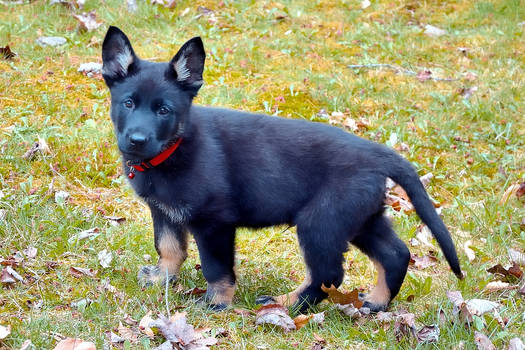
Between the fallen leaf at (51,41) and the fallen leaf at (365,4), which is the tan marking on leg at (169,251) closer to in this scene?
the fallen leaf at (51,41)

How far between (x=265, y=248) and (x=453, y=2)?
6.21 metres

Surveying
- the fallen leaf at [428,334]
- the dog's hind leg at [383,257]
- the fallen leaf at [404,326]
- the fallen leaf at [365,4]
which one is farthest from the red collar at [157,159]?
the fallen leaf at [365,4]

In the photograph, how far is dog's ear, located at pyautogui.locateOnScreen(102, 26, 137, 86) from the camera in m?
3.85

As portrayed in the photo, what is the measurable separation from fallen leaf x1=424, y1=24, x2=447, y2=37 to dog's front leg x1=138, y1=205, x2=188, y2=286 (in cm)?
555

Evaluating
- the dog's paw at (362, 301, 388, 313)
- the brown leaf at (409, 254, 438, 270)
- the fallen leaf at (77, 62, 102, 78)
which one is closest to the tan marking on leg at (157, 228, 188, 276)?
the dog's paw at (362, 301, 388, 313)

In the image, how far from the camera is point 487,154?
6.22m

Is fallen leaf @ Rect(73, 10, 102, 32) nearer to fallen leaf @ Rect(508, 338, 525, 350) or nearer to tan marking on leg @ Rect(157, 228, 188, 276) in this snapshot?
tan marking on leg @ Rect(157, 228, 188, 276)

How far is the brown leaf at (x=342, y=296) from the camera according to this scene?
392 centimetres

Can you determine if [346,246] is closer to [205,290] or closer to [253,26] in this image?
[205,290]

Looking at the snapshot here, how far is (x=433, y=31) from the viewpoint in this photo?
8656mm

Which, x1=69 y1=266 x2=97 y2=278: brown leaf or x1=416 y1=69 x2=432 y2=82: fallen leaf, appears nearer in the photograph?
x1=69 y1=266 x2=97 y2=278: brown leaf

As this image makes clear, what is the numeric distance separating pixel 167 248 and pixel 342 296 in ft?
3.95

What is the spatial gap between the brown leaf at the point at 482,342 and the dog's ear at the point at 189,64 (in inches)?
85.7

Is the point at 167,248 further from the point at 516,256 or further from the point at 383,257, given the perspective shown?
the point at 516,256
